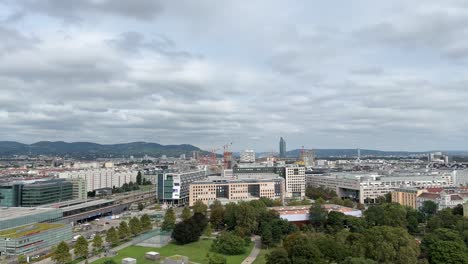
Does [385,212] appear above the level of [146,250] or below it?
above

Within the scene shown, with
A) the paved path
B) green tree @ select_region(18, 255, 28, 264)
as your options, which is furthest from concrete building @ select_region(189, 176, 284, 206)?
green tree @ select_region(18, 255, 28, 264)

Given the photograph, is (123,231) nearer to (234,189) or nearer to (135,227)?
(135,227)

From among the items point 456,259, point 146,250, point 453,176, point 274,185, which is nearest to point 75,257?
point 146,250

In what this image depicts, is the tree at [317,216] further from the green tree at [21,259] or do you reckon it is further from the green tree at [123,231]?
the green tree at [21,259]

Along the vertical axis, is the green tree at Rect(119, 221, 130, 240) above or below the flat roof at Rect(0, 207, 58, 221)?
below

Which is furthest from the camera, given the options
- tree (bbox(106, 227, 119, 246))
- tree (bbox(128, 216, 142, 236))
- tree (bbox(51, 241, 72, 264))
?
tree (bbox(128, 216, 142, 236))

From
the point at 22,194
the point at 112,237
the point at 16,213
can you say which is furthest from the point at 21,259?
the point at 22,194

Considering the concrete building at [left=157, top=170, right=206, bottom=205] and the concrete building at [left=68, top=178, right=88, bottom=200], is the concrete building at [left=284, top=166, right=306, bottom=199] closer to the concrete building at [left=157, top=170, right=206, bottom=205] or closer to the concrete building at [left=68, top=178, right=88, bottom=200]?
the concrete building at [left=157, top=170, right=206, bottom=205]

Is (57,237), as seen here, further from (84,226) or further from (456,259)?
(456,259)
